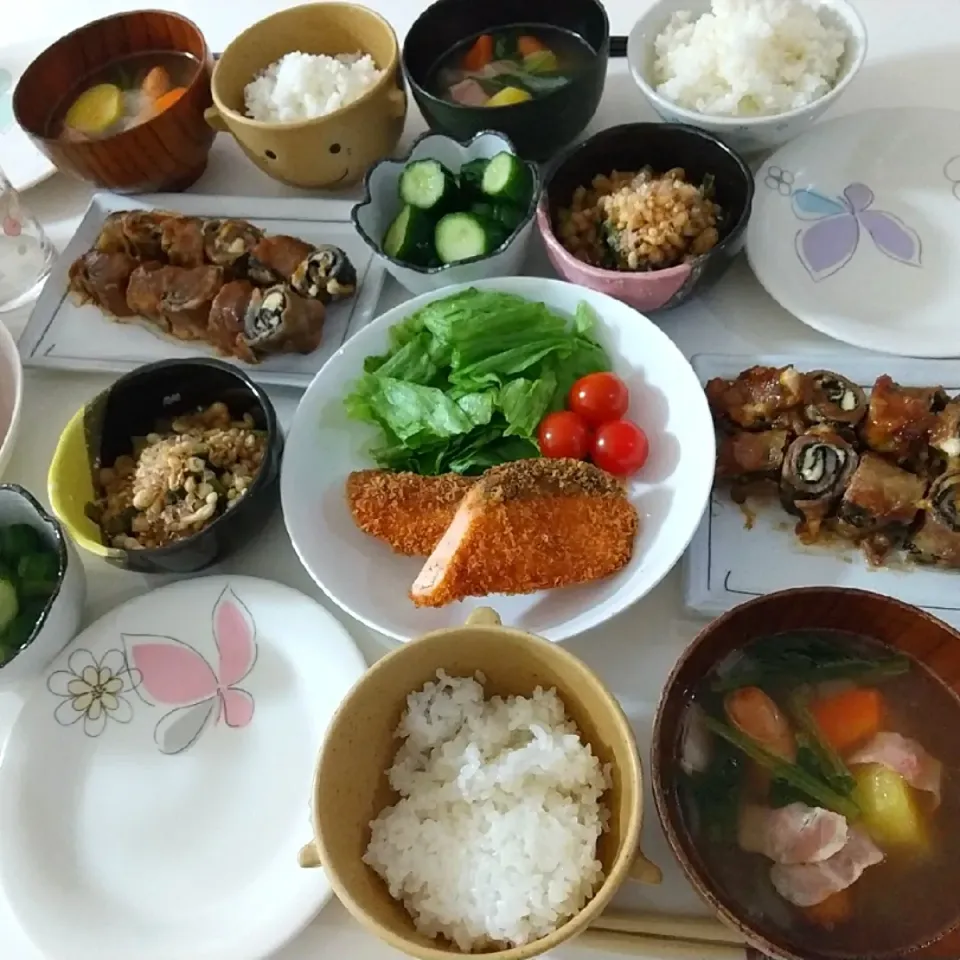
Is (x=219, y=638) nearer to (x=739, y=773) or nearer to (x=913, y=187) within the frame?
(x=739, y=773)

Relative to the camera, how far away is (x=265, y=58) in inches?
71.1

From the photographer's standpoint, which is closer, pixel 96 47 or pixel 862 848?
pixel 862 848

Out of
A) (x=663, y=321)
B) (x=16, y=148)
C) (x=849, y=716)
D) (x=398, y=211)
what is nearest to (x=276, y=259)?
(x=398, y=211)

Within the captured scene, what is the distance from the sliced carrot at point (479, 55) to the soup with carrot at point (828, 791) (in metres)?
1.20

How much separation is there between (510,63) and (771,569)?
1.06 metres

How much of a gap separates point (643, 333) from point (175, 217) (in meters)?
0.87

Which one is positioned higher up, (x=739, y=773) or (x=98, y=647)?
(x=98, y=647)

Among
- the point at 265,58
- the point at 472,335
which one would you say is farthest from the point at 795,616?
the point at 265,58

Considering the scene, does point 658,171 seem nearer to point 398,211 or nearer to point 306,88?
point 398,211

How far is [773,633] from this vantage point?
112cm

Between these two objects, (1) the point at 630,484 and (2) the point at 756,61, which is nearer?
(1) the point at 630,484

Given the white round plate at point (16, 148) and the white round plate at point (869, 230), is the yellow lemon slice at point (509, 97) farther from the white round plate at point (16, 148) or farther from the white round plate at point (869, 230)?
the white round plate at point (16, 148)

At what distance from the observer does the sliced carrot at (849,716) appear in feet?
3.60

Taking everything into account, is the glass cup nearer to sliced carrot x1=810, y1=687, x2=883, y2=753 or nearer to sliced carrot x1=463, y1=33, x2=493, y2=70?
sliced carrot x1=463, y1=33, x2=493, y2=70
